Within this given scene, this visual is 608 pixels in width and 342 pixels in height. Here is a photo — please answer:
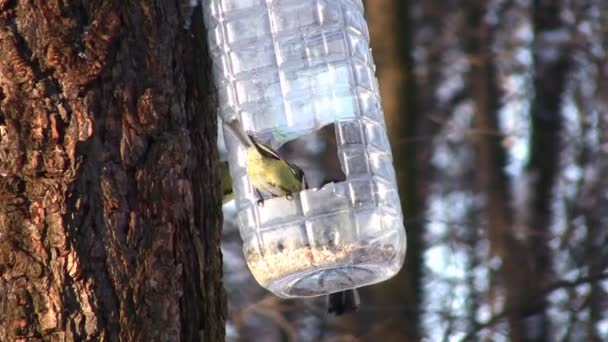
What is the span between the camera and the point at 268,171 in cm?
301

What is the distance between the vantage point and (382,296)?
20.4ft

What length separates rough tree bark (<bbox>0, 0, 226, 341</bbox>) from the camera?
8.11 feet

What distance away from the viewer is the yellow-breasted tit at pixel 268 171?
3002 millimetres

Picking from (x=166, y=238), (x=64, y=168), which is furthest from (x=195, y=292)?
(x=64, y=168)

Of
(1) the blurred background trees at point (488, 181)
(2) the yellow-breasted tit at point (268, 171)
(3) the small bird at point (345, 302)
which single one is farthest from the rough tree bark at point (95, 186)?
(1) the blurred background trees at point (488, 181)

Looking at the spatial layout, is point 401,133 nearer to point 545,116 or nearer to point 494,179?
point 494,179

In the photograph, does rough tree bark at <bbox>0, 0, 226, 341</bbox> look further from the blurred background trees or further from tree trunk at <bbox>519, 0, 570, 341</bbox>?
tree trunk at <bbox>519, 0, 570, 341</bbox>

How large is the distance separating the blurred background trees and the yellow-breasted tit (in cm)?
265

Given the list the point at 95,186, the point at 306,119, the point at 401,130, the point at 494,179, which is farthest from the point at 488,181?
the point at 95,186

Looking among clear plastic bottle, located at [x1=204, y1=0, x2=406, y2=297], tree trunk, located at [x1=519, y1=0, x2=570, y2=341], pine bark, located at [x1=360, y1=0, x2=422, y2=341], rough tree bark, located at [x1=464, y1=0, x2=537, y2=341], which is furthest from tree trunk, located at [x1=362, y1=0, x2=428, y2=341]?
clear plastic bottle, located at [x1=204, y1=0, x2=406, y2=297]

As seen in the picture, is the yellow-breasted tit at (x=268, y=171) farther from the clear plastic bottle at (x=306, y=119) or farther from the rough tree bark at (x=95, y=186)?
the rough tree bark at (x=95, y=186)

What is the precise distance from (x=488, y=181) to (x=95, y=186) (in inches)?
220

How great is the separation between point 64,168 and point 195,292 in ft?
1.38

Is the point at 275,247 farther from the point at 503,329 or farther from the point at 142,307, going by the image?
the point at 503,329
